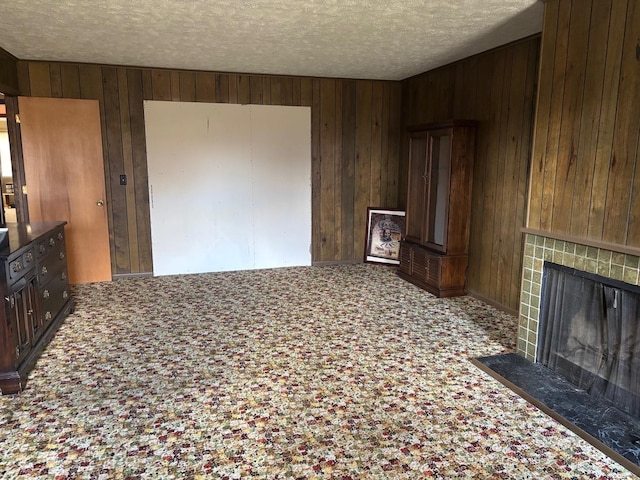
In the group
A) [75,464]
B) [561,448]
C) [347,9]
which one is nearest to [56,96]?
[347,9]

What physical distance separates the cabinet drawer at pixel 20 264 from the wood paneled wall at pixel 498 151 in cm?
375

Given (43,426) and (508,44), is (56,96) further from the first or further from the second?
(508,44)

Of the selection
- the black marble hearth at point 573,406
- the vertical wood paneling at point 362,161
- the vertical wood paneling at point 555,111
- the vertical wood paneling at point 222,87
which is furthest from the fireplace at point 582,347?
the vertical wood paneling at point 222,87

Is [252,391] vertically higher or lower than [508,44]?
lower

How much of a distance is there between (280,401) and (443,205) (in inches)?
109

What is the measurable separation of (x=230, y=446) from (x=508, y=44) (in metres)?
3.77

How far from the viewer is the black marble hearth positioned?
2109 mm

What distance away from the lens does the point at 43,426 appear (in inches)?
90.3

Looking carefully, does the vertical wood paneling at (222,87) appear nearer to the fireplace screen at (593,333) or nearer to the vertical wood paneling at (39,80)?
the vertical wood paneling at (39,80)

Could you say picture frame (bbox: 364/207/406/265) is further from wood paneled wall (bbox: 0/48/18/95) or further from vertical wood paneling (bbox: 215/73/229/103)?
wood paneled wall (bbox: 0/48/18/95)

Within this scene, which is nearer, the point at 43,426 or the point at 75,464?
the point at 75,464

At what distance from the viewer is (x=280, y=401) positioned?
254 cm

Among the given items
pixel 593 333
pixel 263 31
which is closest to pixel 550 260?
pixel 593 333

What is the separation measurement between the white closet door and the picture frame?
0.82 meters
